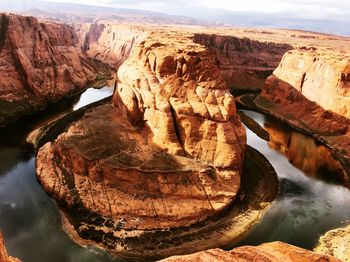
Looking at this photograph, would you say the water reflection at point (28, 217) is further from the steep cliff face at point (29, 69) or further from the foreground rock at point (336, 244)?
the foreground rock at point (336, 244)

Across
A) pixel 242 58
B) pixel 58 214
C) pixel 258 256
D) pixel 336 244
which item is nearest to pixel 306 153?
pixel 336 244

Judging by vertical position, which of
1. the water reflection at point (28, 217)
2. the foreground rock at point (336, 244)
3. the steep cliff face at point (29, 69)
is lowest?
the water reflection at point (28, 217)

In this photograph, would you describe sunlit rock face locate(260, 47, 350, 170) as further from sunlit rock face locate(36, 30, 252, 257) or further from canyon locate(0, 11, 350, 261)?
sunlit rock face locate(36, 30, 252, 257)

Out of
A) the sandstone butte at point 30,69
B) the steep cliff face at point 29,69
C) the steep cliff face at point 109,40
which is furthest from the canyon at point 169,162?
the steep cliff face at point 109,40

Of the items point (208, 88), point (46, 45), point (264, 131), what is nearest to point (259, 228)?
point (208, 88)

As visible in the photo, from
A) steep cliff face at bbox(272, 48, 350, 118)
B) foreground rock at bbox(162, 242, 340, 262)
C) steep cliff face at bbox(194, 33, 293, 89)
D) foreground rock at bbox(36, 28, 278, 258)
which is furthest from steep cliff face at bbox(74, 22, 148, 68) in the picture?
foreground rock at bbox(162, 242, 340, 262)
